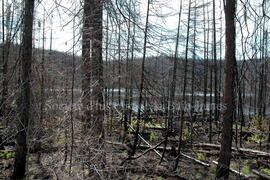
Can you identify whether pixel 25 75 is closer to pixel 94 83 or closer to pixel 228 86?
pixel 94 83

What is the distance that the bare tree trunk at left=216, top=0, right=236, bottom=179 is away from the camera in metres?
4.90

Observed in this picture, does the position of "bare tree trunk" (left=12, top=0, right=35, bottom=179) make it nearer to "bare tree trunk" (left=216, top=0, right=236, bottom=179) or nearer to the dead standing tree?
the dead standing tree

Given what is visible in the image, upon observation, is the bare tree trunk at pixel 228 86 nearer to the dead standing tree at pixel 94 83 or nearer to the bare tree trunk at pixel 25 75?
the dead standing tree at pixel 94 83

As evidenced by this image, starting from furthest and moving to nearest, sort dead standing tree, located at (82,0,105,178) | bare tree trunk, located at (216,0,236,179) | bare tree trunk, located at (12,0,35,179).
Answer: bare tree trunk, located at (12,0,35,179) → bare tree trunk, located at (216,0,236,179) → dead standing tree, located at (82,0,105,178)

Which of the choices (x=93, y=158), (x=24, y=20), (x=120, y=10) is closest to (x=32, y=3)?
(x=24, y=20)

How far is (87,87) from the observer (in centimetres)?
313

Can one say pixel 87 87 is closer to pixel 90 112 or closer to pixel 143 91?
pixel 90 112

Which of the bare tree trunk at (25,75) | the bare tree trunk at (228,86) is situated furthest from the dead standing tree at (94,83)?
the bare tree trunk at (228,86)

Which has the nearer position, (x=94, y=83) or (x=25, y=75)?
(x=94, y=83)

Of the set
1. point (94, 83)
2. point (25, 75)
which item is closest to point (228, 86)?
point (94, 83)

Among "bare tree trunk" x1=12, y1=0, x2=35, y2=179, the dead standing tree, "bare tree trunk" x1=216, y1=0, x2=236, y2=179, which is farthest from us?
"bare tree trunk" x1=12, y1=0, x2=35, y2=179

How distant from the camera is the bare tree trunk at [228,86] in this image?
490 cm

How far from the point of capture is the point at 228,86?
16.6ft

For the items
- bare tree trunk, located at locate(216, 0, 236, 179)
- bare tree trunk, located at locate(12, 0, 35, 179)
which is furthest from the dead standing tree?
bare tree trunk, located at locate(216, 0, 236, 179)
